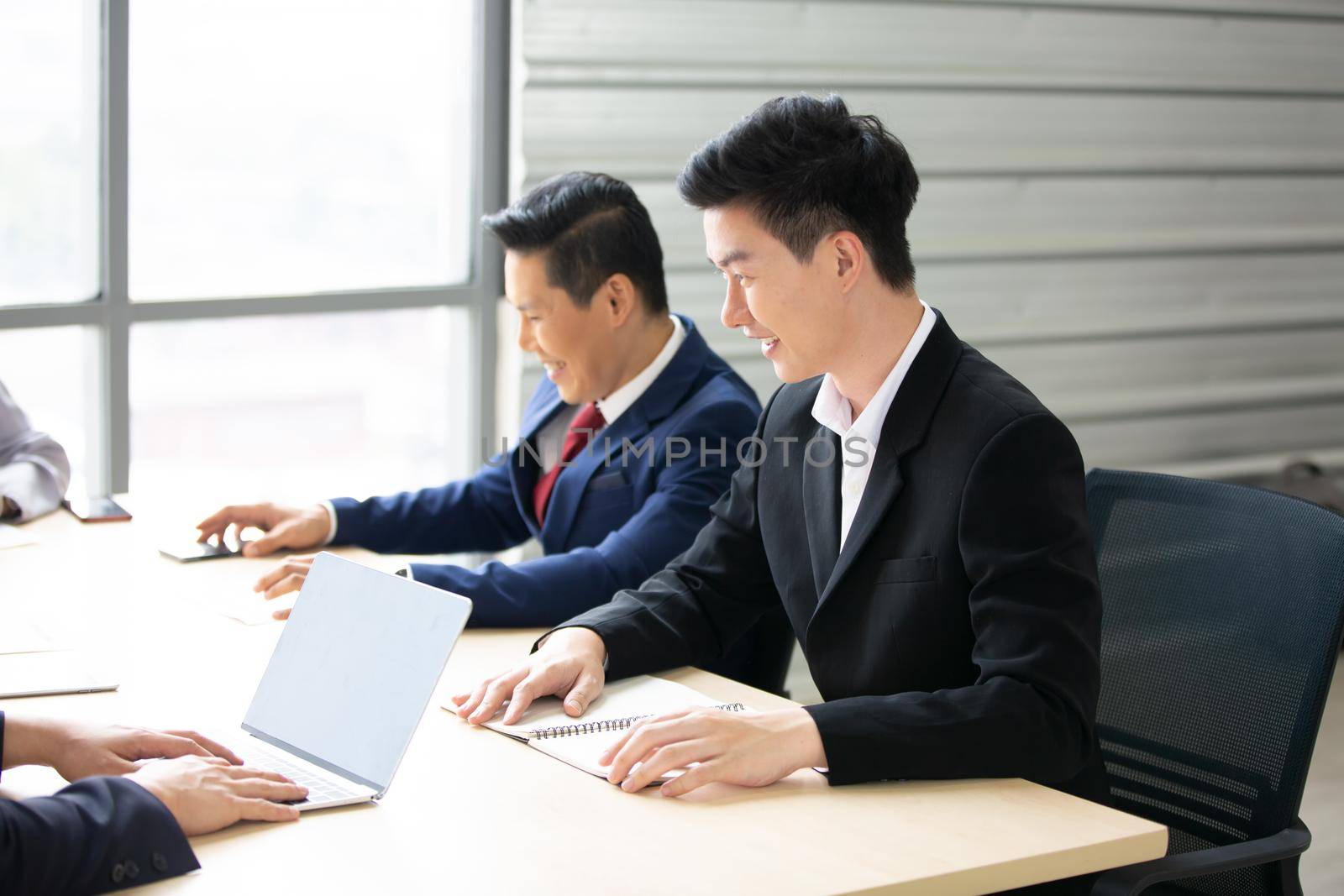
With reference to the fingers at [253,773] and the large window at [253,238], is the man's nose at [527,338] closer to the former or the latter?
the large window at [253,238]

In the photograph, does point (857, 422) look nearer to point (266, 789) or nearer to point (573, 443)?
point (266, 789)

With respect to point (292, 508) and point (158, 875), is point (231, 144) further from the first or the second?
point (158, 875)

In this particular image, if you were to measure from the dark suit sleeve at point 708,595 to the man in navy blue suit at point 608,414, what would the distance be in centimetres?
23

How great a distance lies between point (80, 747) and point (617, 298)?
1.30 metres

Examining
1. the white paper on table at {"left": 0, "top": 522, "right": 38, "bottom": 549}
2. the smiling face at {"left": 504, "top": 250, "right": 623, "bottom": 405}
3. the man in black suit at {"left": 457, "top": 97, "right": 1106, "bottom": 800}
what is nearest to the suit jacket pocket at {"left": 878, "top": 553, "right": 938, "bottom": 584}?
the man in black suit at {"left": 457, "top": 97, "right": 1106, "bottom": 800}

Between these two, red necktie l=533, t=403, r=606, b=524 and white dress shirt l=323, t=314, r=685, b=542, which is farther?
red necktie l=533, t=403, r=606, b=524

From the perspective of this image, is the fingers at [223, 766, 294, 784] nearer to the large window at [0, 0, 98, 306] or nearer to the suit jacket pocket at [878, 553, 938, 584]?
the suit jacket pocket at [878, 553, 938, 584]

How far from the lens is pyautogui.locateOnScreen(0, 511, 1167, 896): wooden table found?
4.43 ft

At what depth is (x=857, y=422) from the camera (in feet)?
6.12

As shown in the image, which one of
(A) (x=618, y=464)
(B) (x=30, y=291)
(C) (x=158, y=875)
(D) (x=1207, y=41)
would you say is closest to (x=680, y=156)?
(A) (x=618, y=464)

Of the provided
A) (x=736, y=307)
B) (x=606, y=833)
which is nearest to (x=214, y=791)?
(x=606, y=833)

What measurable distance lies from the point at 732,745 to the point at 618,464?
3.41 feet

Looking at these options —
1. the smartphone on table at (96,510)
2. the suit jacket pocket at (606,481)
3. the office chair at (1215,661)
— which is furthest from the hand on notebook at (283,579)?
the office chair at (1215,661)

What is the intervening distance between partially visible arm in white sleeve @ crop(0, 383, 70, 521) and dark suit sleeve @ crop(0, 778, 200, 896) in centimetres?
148
